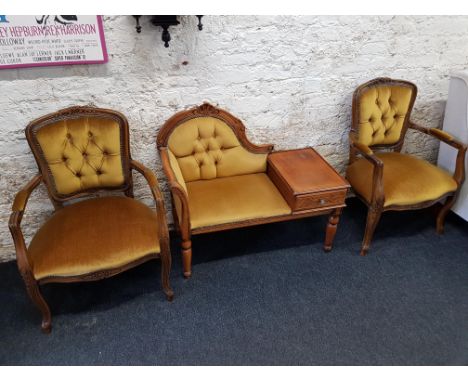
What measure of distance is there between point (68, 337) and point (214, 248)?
3.39 ft

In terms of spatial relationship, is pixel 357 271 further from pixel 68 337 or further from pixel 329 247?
pixel 68 337

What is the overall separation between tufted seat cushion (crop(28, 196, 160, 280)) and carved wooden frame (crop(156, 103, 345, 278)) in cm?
20

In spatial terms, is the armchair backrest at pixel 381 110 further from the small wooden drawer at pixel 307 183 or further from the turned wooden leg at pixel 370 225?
the turned wooden leg at pixel 370 225

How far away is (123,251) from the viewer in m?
1.91

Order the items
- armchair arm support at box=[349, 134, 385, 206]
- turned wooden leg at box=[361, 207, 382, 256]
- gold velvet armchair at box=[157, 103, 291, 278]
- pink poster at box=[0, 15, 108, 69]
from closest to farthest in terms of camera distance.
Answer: pink poster at box=[0, 15, 108, 69] < gold velvet armchair at box=[157, 103, 291, 278] < armchair arm support at box=[349, 134, 385, 206] < turned wooden leg at box=[361, 207, 382, 256]

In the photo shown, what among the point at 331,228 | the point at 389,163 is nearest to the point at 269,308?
the point at 331,228

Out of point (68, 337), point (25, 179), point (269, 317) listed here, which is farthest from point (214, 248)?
point (25, 179)

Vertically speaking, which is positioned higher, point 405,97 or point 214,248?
point 405,97

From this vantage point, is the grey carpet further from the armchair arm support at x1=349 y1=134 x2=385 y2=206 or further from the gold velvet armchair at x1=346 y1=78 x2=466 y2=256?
the armchair arm support at x1=349 y1=134 x2=385 y2=206

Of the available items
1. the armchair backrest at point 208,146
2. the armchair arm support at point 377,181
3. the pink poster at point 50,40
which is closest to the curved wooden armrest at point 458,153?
the armchair arm support at point 377,181

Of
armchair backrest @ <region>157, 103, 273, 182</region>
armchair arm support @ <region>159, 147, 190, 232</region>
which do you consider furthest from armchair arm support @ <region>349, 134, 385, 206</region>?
armchair arm support @ <region>159, 147, 190, 232</region>

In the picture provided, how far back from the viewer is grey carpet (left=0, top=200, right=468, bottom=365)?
195cm

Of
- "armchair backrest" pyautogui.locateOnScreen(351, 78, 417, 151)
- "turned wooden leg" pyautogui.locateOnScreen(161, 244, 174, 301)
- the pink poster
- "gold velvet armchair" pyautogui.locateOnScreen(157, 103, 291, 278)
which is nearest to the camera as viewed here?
the pink poster

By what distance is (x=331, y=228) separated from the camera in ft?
8.10
